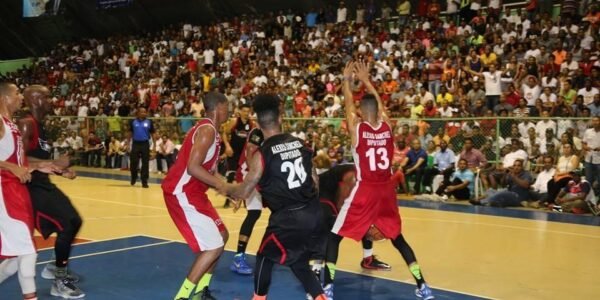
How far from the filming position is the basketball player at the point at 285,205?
4.65 meters

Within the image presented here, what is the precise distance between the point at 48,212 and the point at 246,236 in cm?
220

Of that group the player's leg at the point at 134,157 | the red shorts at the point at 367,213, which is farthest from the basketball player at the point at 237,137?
the player's leg at the point at 134,157

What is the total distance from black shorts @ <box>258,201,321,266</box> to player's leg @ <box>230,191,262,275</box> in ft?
8.34

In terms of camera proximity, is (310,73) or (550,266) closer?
(550,266)

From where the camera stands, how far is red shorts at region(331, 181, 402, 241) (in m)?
6.12

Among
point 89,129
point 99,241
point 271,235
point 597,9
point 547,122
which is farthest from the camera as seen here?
point 89,129

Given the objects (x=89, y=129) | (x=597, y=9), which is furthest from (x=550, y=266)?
(x=89, y=129)

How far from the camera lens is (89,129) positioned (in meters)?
23.8

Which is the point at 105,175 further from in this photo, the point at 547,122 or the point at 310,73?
the point at 547,122

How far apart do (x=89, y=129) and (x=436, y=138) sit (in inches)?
555

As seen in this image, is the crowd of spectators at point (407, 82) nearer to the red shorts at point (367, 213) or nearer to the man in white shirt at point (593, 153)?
the man in white shirt at point (593, 153)

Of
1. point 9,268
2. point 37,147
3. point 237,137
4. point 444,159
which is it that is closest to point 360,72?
point 37,147

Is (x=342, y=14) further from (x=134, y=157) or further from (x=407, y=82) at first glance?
(x=134, y=157)

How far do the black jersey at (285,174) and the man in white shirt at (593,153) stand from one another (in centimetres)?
967
